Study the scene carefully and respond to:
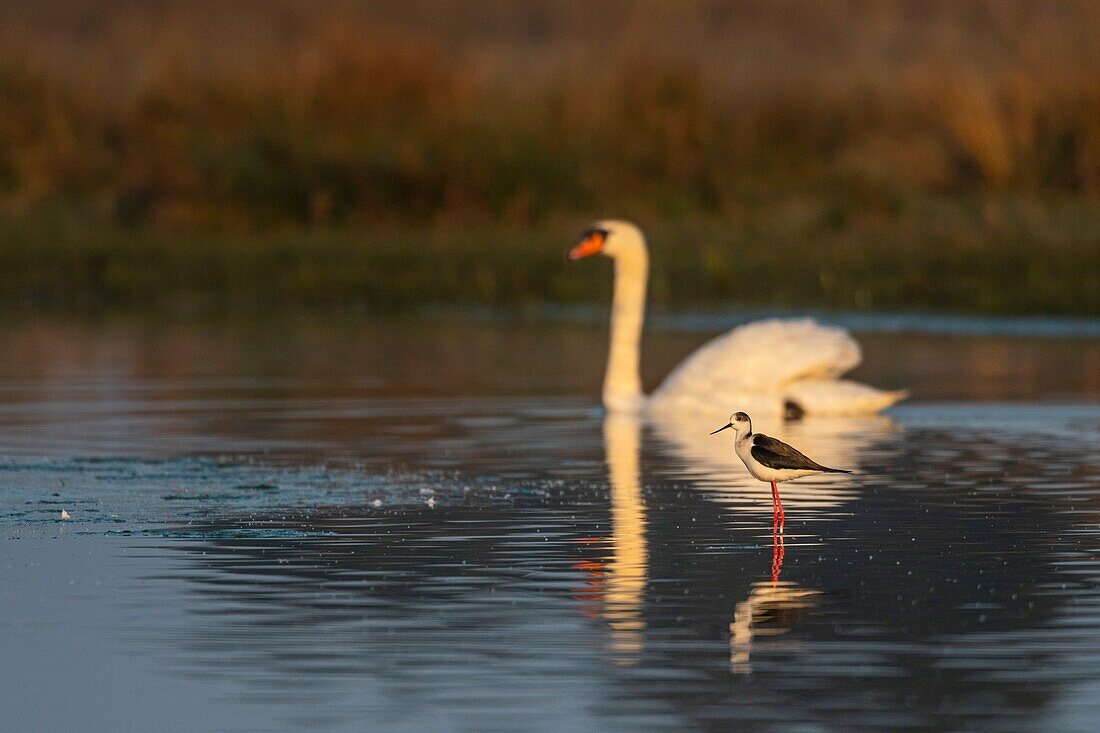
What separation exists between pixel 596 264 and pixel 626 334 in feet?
37.8

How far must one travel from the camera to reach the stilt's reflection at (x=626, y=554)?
9.00 meters

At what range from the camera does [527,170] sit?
33.4m

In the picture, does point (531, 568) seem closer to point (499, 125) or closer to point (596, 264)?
point (596, 264)

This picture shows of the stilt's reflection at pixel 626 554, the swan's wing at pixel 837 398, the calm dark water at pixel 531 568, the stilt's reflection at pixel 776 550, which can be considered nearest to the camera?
the calm dark water at pixel 531 568

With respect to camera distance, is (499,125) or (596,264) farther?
(499,125)

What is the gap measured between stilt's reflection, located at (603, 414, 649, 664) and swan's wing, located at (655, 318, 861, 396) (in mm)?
1498

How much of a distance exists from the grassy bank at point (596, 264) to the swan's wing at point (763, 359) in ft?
30.7

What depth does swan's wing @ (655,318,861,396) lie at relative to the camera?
18.0m

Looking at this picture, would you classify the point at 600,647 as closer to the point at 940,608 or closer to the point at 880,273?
the point at 940,608

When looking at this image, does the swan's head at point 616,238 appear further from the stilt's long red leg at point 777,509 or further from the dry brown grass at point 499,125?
the dry brown grass at point 499,125

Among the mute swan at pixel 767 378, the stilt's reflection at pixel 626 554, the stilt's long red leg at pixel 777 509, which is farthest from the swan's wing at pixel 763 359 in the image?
the stilt's long red leg at pixel 777 509

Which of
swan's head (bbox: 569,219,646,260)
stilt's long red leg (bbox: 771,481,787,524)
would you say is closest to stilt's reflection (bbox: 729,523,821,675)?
stilt's long red leg (bbox: 771,481,787,524)

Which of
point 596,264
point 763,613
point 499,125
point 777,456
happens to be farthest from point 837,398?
point 499,125

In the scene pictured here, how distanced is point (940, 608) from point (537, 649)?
1568 mm
